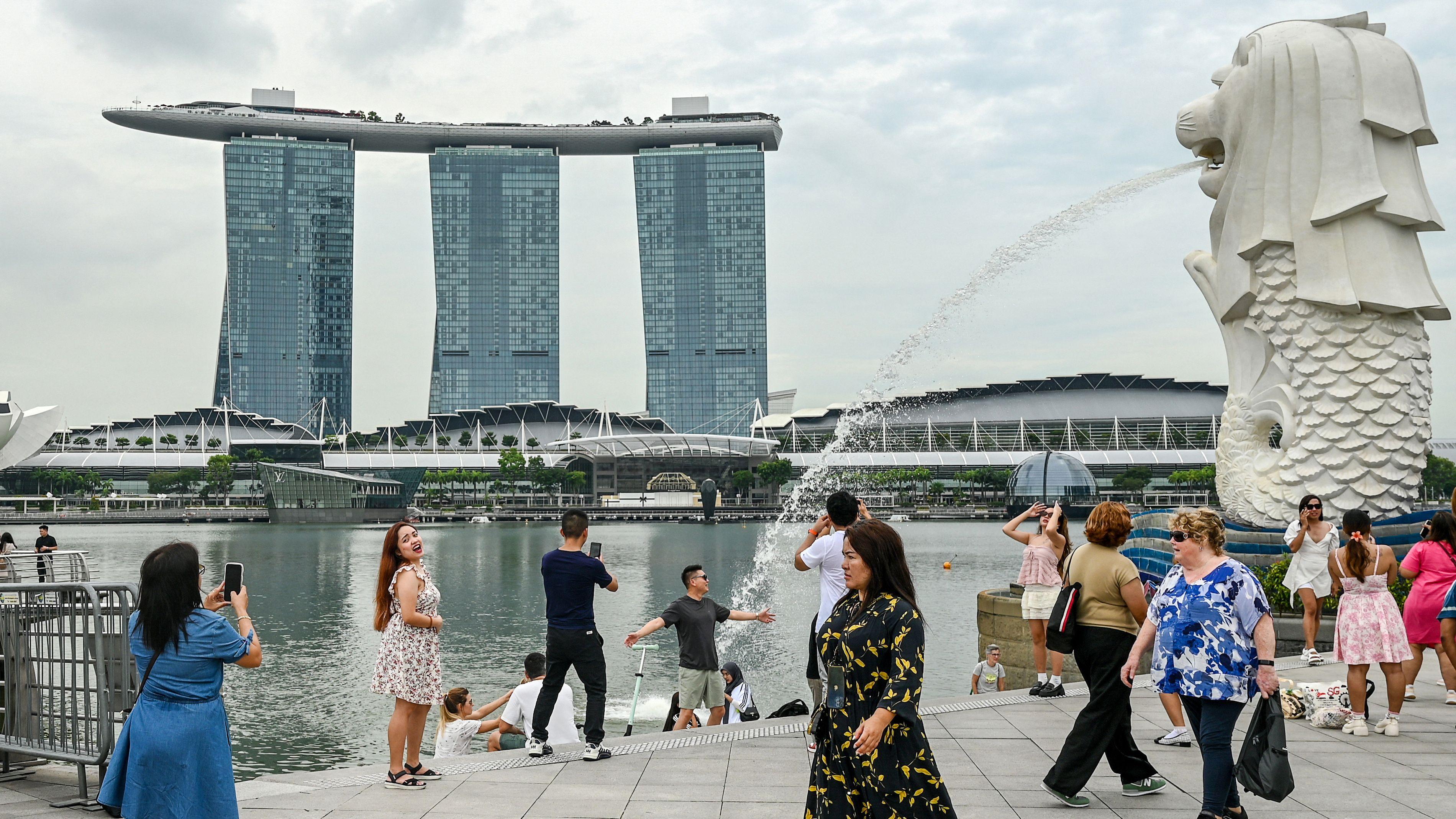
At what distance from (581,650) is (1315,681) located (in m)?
6.25

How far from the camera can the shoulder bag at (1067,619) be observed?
6359 millimetres

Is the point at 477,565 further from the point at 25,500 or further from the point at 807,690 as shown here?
the point at 25,500

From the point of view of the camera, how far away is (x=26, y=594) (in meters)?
6.71

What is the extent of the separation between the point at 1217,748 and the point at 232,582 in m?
4.73

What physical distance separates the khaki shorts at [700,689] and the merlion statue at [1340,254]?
28.8 feet

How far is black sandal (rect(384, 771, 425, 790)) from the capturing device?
22.0ft

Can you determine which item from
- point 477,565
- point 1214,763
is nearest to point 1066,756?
point 1214,763

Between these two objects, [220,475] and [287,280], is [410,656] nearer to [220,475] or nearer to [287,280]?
[220,475]

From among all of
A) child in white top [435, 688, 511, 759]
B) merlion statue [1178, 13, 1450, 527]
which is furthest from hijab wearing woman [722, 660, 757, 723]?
merlion statue [1178, 13, 1450, 527]

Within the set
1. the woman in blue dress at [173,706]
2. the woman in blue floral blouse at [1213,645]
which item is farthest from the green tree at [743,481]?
the woman in blue dress at [173,706]

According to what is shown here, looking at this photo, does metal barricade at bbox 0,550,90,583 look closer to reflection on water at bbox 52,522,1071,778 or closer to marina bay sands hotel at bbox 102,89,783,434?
reflection on water at bbox 52,522,1071,778

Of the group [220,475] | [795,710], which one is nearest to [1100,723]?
[795,710]

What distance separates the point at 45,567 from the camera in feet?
33.1

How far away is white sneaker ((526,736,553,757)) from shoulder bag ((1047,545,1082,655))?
336cm
